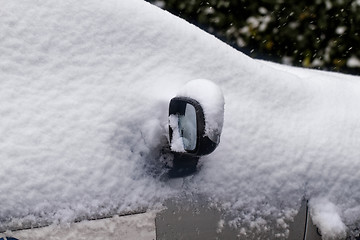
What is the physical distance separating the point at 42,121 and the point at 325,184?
108cm

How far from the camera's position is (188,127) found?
54.7 inches

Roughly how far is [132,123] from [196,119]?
0.84ft

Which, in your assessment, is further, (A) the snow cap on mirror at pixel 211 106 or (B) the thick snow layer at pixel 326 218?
(B) the thick snow layer at pixel 326 218

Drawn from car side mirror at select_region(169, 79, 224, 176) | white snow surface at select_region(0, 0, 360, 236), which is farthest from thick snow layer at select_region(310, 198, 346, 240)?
car side mirror at select_region(169, 79, 224, 176)

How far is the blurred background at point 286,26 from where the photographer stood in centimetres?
454

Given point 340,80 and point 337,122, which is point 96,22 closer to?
point 337,122

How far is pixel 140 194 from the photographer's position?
1.45m

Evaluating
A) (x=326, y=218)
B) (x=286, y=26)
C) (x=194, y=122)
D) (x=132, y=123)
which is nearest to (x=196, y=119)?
(x=194, y=122)

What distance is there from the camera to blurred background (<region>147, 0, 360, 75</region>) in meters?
4.54

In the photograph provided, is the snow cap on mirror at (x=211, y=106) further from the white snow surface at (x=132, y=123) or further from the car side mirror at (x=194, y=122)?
the white snow surface at (x=132, y=123)

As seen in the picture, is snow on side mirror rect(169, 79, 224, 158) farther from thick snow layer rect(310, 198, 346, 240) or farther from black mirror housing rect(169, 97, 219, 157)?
thick snow layer rect(310, 198, 346, 240)

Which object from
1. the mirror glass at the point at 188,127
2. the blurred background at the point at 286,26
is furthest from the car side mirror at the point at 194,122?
the blurred background at the point at 286,26

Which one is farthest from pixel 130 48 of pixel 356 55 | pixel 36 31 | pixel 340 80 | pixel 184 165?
pixel 356 55

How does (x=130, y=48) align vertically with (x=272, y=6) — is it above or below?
above
